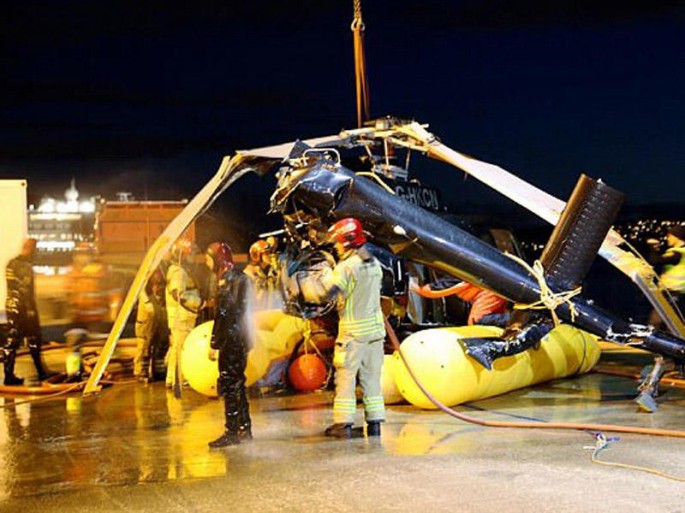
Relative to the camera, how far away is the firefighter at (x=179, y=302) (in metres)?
10.7

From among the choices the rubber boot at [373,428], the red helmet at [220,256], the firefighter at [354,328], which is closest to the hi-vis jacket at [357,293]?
the firefighter at [354,328]

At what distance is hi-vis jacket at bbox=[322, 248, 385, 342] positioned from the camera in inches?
310

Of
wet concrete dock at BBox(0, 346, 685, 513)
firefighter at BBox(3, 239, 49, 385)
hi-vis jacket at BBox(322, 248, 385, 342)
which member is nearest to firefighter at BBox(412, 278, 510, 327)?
wet concrete dock at BBox(0, 346, 685, 513)

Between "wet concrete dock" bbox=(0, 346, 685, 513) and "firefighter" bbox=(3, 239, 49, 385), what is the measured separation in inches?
75.1

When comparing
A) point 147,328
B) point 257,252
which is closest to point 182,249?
point 257,252

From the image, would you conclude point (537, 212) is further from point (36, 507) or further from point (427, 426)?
point (36, 507)

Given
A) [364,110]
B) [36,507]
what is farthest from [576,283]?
[36,507]

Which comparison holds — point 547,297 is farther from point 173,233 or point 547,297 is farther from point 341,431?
point 173,233

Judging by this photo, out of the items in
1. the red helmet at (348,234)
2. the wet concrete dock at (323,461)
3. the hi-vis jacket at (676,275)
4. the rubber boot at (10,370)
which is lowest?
the wet concrete dock at (323,461)

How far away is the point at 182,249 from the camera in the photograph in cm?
1104

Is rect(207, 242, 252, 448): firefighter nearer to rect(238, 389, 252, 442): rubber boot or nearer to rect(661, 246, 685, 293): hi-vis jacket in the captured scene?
rect(238, 389, 252, 442): rubber boot

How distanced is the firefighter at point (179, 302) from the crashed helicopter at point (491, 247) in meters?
0.72

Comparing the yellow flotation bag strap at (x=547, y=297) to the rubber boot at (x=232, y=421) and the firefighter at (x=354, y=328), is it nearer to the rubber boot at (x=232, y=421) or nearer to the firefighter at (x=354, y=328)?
the firefighter at (x=354, y=328)

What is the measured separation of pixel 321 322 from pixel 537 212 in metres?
2.98
